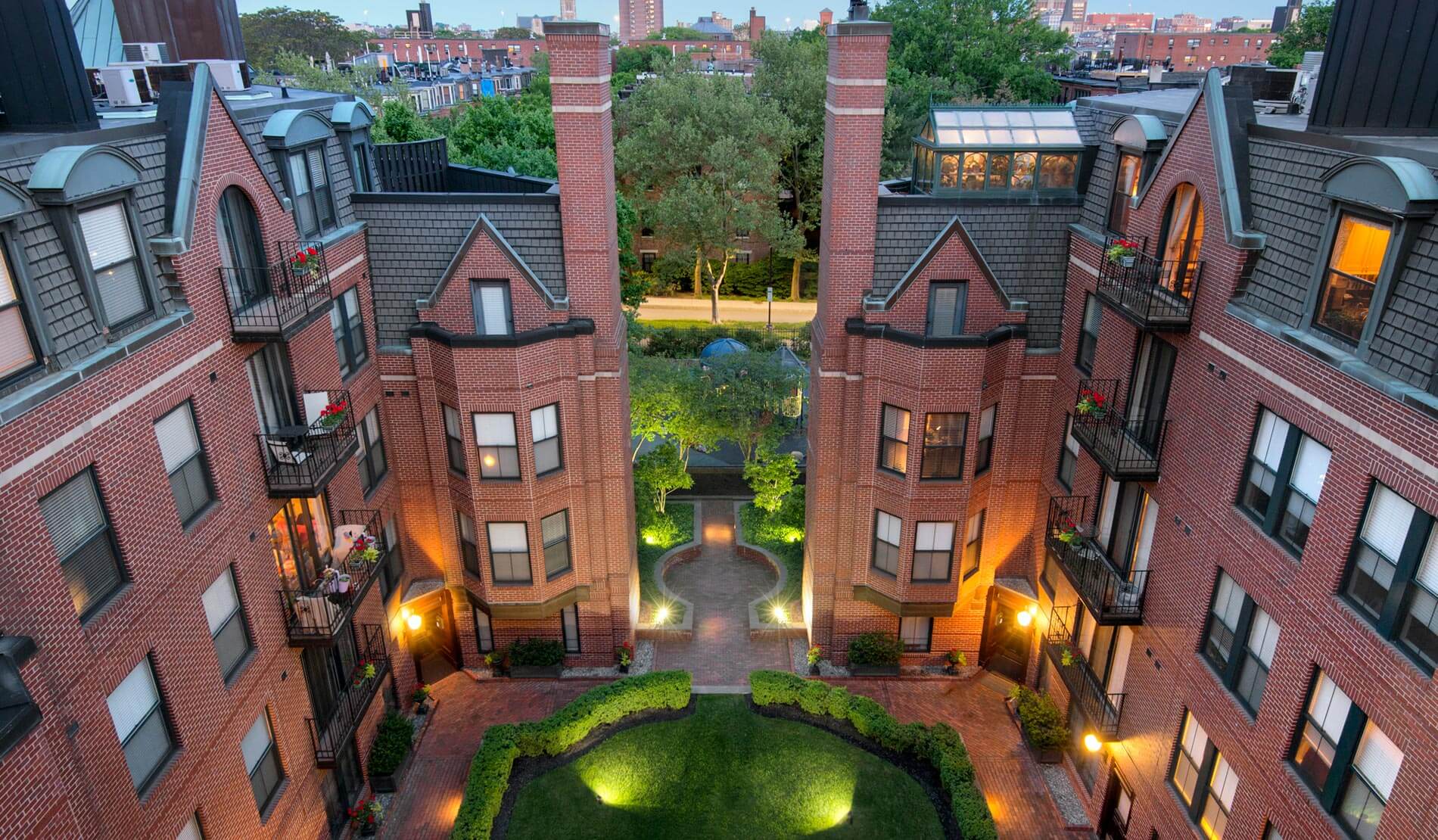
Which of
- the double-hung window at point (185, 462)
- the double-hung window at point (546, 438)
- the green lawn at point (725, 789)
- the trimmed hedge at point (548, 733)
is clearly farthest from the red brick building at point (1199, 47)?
the double-hung window at point (185, 462)

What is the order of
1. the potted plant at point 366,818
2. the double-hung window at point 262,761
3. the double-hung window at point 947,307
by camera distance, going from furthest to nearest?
the double-hung window at point 947,307 → the potted plant at point 366,818 → the double-hung window at point 262,761

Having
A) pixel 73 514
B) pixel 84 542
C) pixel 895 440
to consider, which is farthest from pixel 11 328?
pixel 895 440

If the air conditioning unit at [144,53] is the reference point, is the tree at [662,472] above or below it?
below

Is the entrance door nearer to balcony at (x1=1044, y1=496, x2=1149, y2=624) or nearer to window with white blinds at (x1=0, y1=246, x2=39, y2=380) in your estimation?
balcony at (x1=1044, y1=496, x2=1149, y2=624)

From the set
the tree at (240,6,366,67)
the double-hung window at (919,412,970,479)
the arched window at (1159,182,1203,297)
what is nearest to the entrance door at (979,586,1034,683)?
the double-hung window at (919,412,970,479)

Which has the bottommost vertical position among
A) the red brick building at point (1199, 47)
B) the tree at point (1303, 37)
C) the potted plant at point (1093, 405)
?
the potted plant at point (1093, 405)

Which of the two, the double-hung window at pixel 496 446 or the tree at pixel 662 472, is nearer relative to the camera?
the double-hung window at pixel 496 446

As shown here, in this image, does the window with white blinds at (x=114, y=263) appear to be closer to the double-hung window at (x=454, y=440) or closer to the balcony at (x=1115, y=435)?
the double-hung window at (x=454, y=440)
